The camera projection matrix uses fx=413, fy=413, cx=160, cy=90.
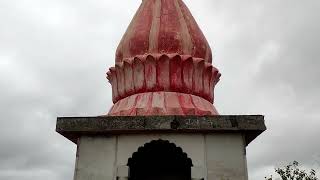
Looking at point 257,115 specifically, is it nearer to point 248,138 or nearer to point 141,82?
point 248,138

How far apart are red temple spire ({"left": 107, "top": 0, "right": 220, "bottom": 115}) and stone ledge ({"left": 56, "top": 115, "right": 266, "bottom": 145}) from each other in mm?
587

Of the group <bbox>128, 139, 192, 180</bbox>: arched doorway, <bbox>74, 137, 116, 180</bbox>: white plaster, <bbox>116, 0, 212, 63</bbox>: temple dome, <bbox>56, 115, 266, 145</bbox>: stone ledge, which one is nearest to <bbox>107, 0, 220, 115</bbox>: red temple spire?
<bbox>116, 0, 212, 63</bbox>: temple dome

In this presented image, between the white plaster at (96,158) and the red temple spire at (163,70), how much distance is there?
0.77m

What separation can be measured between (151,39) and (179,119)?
6.79 feet

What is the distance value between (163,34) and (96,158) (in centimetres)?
273

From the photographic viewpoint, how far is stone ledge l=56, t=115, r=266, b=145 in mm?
6375

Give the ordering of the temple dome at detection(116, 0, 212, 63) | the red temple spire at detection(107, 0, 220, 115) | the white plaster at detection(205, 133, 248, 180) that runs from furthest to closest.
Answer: the temple dome at detection(116, 0, 212, 63)
the red temple spire at detection(107, 0, 220, 115)
the white plaster at detection(205, 133, 248, 180)

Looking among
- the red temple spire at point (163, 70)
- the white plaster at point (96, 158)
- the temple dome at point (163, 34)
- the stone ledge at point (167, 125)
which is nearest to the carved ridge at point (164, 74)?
the red temple spire at point (163, 70)

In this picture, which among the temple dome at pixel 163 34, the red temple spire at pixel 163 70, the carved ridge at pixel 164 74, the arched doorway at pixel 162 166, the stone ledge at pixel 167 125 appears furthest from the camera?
the arched doorway at pixel 162 166

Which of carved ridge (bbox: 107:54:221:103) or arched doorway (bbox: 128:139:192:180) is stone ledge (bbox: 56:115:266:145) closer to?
carved ridge (bbox: 107:54:221:103)

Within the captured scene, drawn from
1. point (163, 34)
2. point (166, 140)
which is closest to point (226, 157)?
point (166, 140)

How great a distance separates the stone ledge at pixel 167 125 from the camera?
6375mm

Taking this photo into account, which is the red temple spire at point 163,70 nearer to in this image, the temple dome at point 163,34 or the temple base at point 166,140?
the temple dome at point 163,34

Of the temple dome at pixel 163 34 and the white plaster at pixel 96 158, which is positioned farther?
the temple dome at pixel 163 34
